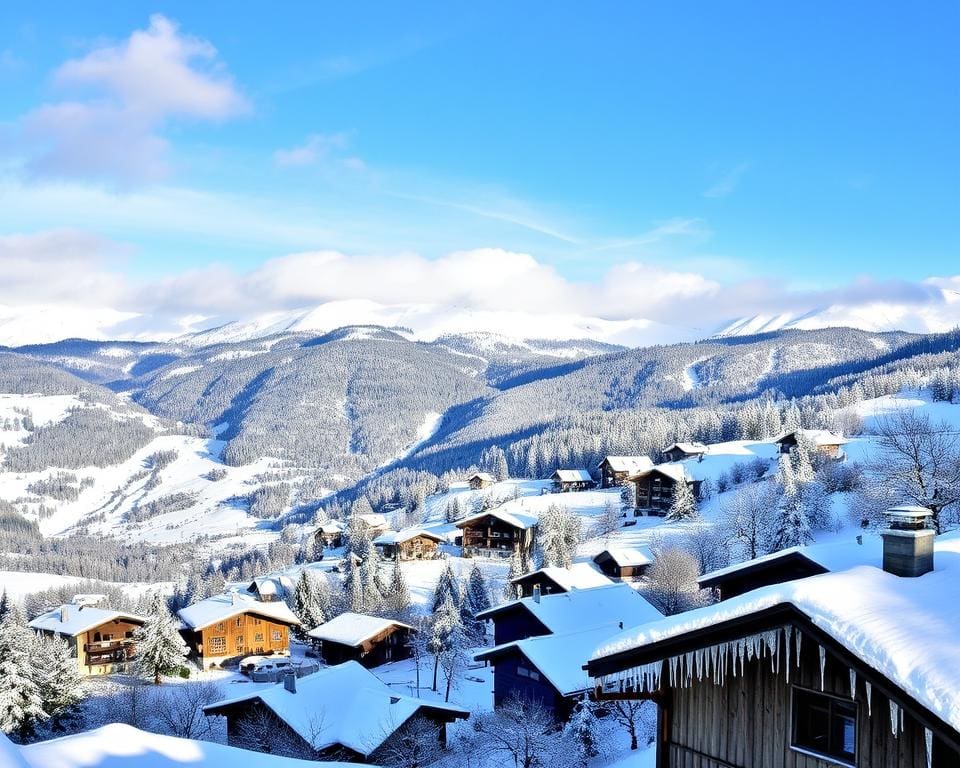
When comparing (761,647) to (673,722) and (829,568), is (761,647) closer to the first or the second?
(673,722)

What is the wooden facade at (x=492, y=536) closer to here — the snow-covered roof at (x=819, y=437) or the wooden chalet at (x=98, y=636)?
the snow-covered roof at (x=819, y=437)

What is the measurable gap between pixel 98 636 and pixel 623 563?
159ft

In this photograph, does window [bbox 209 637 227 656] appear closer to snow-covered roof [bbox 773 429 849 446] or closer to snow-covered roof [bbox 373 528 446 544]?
snow-covered roof [bbox 373 528 446 544]

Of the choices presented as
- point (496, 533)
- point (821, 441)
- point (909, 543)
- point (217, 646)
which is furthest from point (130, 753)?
point (821, 441)

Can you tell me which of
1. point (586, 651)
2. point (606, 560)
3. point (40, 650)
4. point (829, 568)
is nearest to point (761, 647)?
point (829, 568)

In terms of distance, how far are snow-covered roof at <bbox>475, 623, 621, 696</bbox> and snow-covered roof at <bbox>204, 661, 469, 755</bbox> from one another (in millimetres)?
4271

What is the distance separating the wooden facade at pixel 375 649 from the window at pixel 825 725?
5311 centimetres

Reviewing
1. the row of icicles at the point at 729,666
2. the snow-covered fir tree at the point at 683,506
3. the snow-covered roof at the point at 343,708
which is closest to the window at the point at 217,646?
the snow-covered roof at the point at 343,708

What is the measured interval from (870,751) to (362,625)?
56254 mm

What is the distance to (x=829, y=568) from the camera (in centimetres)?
1630

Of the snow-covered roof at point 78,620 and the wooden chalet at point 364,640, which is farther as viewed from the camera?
the snow-covered roof at point 78,620

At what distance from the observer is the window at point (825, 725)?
30.3 ft

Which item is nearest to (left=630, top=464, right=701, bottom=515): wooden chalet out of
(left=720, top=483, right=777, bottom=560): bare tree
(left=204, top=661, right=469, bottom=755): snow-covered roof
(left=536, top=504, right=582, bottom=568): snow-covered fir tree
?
(left=536, top=504, right=582, bottom=568): snow-covered fir tree

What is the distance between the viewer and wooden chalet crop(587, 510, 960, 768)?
7918mm
